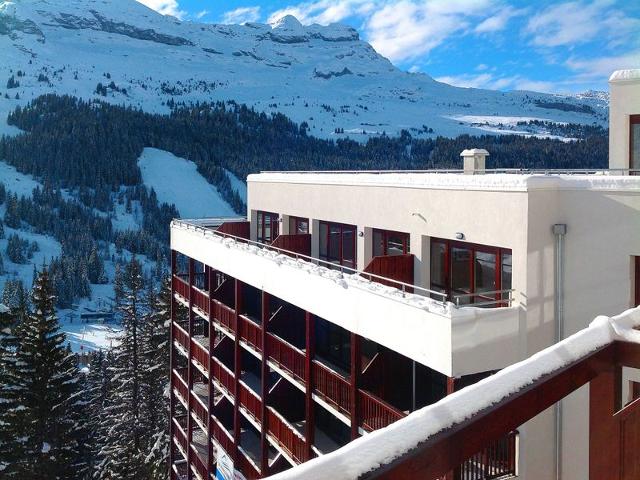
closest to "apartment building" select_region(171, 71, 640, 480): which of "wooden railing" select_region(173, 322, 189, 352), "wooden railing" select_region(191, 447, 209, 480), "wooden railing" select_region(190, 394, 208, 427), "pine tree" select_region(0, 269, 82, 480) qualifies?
"wooden railing" select_region(190, 394, 208, 427)

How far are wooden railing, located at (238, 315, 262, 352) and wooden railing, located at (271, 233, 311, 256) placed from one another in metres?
2.28

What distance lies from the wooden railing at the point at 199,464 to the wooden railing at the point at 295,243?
9310 mm

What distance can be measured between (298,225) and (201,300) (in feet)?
18.2

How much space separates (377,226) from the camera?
1369cm

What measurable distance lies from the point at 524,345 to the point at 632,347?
7872mm

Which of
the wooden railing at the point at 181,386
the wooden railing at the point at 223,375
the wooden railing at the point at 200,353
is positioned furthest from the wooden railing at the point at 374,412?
the wooden railing at the point at 181,386

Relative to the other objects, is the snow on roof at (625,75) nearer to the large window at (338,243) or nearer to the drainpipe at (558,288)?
the drainpipe at (558,288)

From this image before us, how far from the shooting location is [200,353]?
21.7 m

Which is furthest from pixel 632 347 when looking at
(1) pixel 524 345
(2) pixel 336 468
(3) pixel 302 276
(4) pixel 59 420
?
(4) pixel 59 420

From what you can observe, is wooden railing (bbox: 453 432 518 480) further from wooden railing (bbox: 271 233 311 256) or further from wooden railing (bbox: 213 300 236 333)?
wooden railing (bbox: 213 300 236 333)

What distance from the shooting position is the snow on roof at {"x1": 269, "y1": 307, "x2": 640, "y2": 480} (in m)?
1.40

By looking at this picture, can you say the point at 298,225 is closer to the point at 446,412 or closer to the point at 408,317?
the point at 408,317

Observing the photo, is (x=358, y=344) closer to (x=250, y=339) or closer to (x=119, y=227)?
(x=250, y=339)

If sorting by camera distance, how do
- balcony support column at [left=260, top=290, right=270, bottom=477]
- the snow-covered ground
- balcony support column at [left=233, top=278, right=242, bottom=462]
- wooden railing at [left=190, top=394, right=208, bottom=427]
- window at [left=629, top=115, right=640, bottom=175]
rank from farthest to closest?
the snow-covered ground < wooden railing at [left=190, top=394, right=208, bottom=427] < balcony support column at [left=233, top=278, right=242, bottom=462] < balcony support column at [left=260, top=290, right=270, bottom=477] < window at [left=629, top=115, right=640, bottom=175]
